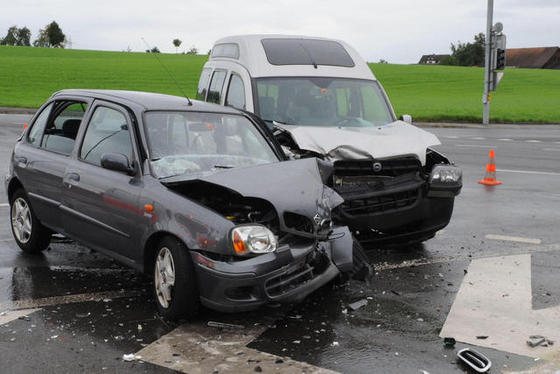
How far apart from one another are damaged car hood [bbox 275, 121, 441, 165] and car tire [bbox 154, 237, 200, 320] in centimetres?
239

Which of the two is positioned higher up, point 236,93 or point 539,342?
point 236,93

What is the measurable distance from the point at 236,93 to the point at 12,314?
4.39 metres

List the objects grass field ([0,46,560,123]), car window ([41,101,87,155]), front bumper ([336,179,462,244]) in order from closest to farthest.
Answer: car window ([41,101,87,155]) → front bumper ([336,179,462,244]) → grass field ([0,46,560,123])

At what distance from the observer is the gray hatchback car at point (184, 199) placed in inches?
190

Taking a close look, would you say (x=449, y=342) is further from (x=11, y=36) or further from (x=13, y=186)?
(x=11, y=36)

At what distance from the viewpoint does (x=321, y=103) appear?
327 inches

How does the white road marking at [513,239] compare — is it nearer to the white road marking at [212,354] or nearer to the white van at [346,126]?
the white van at [346,126]

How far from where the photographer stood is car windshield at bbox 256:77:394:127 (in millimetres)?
8125

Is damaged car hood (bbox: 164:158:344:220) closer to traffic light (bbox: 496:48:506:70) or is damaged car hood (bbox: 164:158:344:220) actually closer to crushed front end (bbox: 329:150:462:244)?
crushed front end (bbox: 329:150:462:244)

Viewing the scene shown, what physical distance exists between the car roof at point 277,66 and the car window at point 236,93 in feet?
0.68

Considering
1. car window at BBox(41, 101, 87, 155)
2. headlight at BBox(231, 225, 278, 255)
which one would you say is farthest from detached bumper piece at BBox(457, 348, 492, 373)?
car window at BBox(41, 101, 87, 155)

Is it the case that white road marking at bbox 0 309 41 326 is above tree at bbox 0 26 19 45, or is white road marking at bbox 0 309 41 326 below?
below

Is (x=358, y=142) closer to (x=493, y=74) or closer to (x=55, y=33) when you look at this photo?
(x=493, y=74)

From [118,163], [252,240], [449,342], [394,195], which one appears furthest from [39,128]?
[449,342]
